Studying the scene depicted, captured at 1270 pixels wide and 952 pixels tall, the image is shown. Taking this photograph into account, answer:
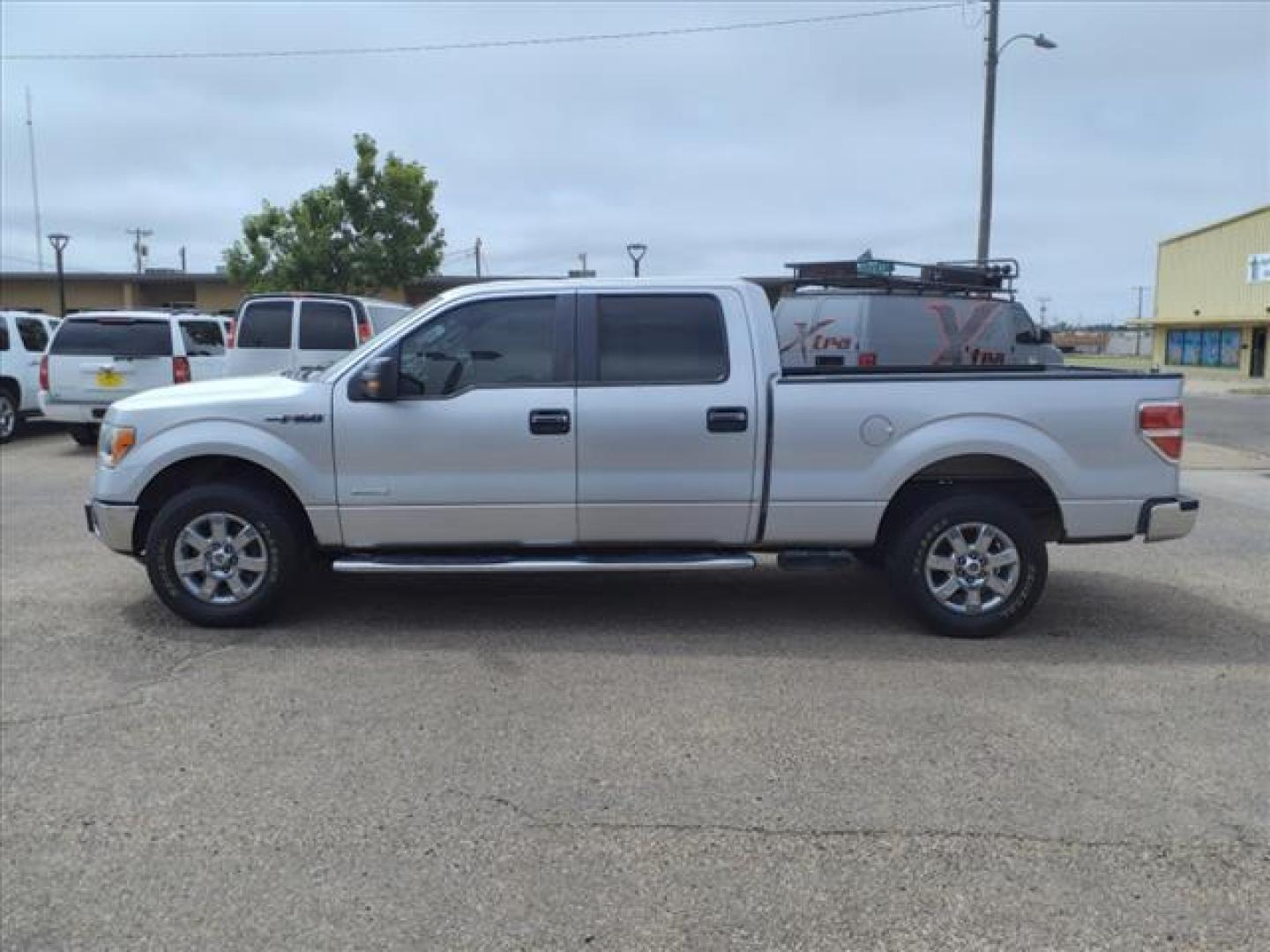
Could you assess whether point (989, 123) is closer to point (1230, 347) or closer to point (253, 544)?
point (253, 544)

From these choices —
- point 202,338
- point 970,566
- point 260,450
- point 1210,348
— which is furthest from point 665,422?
point 1210,348

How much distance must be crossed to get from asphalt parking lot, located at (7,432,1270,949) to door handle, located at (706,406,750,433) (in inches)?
44.1

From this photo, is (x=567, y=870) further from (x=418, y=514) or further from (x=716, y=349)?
(x=716, y=349)

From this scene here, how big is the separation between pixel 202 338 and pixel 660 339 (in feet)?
38.2

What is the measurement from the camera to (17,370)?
15.6 m

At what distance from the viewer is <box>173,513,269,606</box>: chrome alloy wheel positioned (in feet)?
18.9

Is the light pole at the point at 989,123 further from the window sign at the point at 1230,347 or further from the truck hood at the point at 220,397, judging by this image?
the window sign at the point at 1230,347

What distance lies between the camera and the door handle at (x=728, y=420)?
563 cm

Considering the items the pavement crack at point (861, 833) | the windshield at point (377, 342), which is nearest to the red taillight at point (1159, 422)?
the pavement crack at point (861, 833)

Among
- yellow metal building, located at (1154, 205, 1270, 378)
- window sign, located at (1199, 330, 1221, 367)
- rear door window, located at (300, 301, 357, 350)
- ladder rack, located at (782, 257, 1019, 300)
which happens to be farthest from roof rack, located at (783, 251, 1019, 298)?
window sign, located at (1199, 330, 1221, 367)

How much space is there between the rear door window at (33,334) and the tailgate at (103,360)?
2.48 m

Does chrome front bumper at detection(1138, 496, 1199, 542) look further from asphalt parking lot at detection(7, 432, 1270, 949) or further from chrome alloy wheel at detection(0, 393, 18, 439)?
chrome alloy wheel at detection(0, 393, 18, 439)

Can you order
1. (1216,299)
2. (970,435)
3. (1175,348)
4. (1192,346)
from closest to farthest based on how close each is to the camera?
(970,435), (1216,299), (1192,346), (1175,348)

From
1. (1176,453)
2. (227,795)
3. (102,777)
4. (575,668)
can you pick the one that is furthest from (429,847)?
(1176,453)
